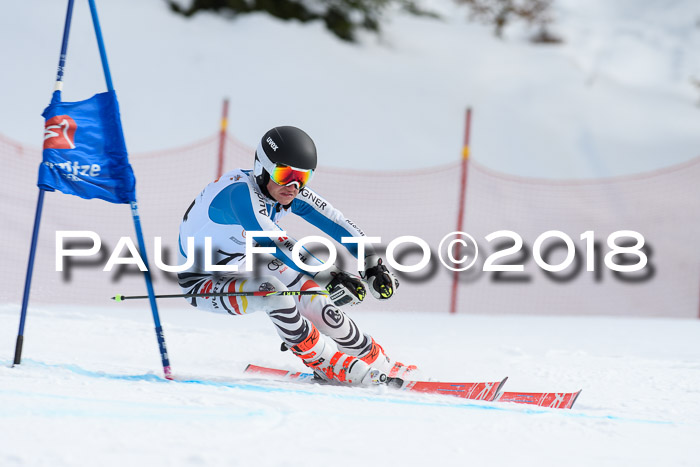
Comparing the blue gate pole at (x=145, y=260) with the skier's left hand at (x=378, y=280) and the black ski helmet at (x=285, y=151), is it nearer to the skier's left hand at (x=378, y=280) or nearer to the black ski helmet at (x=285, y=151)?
the black ski helmet at (x=285, y=151)

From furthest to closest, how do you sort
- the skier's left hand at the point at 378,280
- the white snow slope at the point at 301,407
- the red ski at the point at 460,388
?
the skier's left hand at the point at 378,280
the red ski at the point at 460,388
the white snow slope at the point at 301,407

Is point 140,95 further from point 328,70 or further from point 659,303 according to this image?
point 659,303

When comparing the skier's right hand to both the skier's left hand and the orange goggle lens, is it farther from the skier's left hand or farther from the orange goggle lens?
the orange goggle lens

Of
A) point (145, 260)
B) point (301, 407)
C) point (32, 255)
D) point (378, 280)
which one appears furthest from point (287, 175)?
point (32, 255)

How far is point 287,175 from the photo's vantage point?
3.75 m

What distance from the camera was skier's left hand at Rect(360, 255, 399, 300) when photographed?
12.9 ft

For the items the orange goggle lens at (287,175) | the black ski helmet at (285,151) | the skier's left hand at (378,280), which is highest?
the black ski helmet at (285,151)

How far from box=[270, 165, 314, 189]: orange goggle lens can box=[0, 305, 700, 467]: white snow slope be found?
1026mm

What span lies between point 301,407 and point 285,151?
1273mm

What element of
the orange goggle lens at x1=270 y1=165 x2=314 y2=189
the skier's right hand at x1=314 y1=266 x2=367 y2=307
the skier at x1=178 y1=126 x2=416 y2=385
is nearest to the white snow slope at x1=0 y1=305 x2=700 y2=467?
the skier at x1=178 y1=126 x2=416 y2=385

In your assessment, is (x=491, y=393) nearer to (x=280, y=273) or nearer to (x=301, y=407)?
(x=301, y=407)

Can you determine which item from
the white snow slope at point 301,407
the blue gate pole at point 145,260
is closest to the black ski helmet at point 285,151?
the blue gate pole at point 145,260

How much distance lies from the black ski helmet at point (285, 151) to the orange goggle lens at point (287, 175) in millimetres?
21

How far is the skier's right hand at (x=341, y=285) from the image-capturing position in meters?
3.77
